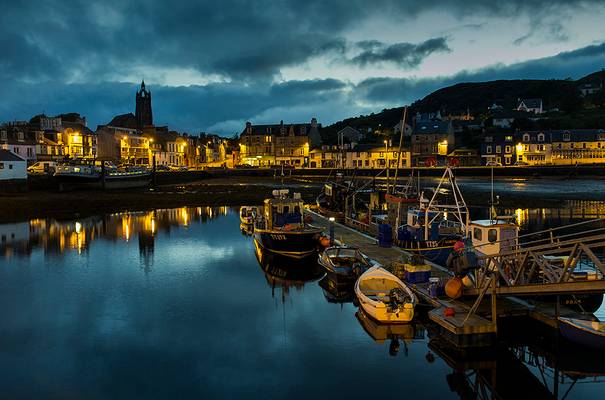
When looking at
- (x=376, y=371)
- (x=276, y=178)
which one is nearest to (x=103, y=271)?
(x=376, y=371)

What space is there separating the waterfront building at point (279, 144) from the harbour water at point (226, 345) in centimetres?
11049

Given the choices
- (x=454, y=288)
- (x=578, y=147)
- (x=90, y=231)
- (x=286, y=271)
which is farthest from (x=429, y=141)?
(x=454, y=288)

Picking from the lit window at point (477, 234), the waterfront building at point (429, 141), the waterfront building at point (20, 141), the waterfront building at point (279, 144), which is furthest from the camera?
the waterfront building at point (279, 144)

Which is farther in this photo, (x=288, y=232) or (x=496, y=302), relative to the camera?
(x=288, y=232)

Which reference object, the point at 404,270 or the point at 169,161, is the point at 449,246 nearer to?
the point at 404,270

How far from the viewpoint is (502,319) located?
738 inches

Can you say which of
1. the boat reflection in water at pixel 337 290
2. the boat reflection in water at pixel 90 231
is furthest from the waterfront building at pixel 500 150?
the boat reflection in water at pixel 337 290

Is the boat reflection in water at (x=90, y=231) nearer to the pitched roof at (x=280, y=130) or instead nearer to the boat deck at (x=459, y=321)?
the boat deck at (x=459, y=321)

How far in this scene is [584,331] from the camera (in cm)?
1595

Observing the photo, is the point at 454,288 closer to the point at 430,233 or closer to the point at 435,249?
the point at 435,249

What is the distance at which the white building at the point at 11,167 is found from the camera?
219 feet

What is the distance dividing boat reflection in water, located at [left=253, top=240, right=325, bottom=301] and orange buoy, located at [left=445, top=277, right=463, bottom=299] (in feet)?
28.0

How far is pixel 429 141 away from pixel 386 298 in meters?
119

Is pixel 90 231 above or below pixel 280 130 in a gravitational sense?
below
